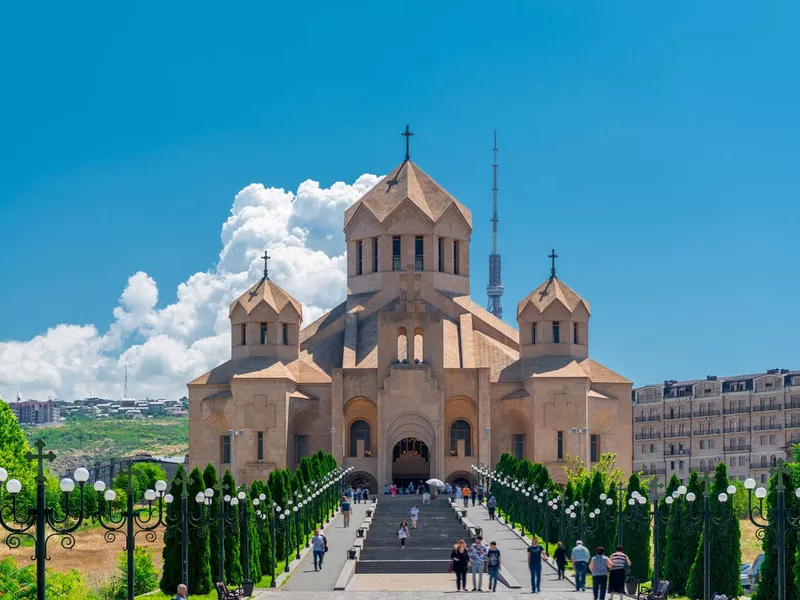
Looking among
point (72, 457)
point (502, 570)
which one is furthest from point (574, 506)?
point (72, 457)

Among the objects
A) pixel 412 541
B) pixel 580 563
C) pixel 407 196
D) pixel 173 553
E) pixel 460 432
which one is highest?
pixel 407 196

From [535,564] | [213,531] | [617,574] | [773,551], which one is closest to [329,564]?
[213,531]

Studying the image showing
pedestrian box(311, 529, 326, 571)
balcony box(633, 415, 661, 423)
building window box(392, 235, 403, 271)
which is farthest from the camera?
balcony box(633, 415, 661, 423)

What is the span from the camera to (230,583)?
35.0 m

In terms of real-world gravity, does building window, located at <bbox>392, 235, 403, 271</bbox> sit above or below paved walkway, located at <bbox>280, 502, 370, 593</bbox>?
above

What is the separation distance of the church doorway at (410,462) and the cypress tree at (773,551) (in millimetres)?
42031

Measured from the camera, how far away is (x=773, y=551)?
92.4 feet

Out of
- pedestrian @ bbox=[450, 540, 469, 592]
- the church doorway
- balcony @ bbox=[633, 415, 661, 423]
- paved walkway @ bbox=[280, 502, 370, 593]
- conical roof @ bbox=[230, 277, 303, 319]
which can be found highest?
conical roof @ bbox=[230, 277, 303, 319]

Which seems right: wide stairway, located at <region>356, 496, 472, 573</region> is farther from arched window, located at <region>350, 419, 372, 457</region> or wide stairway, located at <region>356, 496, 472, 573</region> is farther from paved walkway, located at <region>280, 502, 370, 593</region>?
arched window, located at <region>350, 419, 372, 457</region>

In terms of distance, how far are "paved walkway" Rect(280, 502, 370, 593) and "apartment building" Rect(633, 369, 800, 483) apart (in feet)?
139

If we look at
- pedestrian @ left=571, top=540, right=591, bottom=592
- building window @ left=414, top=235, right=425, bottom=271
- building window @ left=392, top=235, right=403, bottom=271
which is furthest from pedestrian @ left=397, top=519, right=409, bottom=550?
building window @ left=414, top=235, right=425, bottom=271

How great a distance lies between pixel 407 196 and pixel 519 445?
602 inches

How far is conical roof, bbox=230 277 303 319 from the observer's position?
7006 centimetres

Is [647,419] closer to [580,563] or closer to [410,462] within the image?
[410,462]
